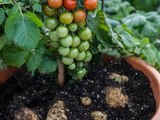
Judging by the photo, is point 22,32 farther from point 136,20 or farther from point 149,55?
point 136,20

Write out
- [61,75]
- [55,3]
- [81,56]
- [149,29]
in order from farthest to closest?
[149,29], [61,75], [81,56], [55,3]

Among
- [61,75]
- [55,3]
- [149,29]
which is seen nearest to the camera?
[55,3]

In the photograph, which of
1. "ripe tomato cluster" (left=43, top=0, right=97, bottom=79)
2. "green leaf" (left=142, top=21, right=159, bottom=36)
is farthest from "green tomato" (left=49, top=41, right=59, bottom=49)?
"green leaf" (left=142, top=21, right=159, bottom=36)

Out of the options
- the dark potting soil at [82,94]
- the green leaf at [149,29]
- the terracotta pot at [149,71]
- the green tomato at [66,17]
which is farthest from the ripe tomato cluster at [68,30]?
the green leaf at [149,29]

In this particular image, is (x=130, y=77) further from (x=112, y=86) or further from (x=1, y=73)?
(x=1, y=73)

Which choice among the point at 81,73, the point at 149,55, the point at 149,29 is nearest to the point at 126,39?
the point at 149,55

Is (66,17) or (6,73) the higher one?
(66,17)

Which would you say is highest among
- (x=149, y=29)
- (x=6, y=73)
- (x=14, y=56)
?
(x=14, y=56)

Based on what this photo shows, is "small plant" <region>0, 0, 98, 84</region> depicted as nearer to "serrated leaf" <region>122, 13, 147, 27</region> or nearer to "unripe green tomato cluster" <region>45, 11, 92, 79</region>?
"unripe green tomato cluster" <region>45, 11, 92, 79</region>
